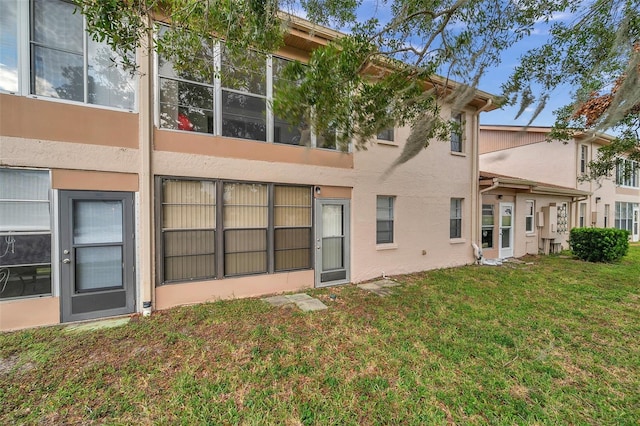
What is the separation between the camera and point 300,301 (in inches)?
221

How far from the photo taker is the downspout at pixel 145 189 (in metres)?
4.71

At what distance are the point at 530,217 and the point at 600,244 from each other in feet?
7.50

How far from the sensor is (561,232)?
12.6m

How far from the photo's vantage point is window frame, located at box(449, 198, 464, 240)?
29.8 ft

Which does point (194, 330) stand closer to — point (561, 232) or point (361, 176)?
point (361, 176)

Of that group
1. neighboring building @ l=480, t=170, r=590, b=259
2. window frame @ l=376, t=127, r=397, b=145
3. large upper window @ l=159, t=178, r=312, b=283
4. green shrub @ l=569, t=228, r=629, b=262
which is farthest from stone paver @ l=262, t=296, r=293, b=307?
green shrub @ l=569, t=228, r=629, b=262

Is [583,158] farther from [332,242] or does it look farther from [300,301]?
[300,301]

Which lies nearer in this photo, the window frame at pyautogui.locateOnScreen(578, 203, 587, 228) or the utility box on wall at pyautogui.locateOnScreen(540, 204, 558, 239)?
the utility box on wall at pyautogui.locateOnScreen(540, 204, 558, 239)

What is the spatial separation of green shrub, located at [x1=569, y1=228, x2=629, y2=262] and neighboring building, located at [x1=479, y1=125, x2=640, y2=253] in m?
1.60

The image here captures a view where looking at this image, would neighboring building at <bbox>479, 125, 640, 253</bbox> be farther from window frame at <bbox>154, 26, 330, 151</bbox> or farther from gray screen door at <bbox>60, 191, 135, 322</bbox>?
gray screen door at <bbox>60, 191, 135, 322</bbox>

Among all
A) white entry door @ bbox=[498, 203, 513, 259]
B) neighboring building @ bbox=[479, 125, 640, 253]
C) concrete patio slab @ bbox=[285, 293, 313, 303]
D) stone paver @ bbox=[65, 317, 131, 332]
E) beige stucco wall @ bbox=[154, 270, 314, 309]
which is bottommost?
concrete patio slab @ bbox=[285, 293, 313, 303]

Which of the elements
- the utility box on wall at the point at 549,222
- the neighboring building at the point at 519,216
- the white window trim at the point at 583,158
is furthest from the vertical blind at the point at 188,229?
the white window trim at the point at 583,158

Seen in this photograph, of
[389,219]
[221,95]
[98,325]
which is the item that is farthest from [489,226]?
[98,325]

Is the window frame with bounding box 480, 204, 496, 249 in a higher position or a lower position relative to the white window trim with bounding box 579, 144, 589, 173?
lower
